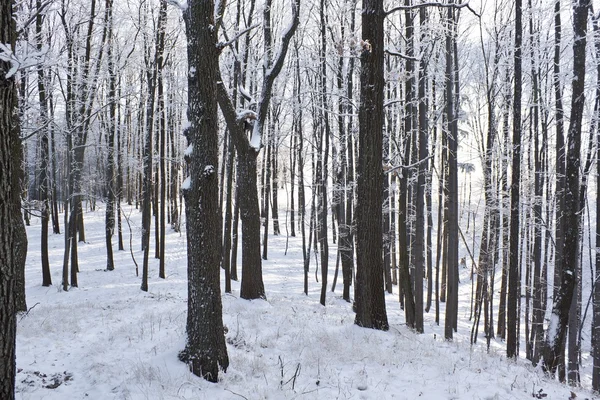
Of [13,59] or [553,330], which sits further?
[553,330]

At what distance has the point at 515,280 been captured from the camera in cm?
1038

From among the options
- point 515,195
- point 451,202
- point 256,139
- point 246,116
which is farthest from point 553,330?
point 246,116

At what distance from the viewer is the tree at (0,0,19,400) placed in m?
2.65

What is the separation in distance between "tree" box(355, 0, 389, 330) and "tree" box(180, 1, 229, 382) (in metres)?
2.96

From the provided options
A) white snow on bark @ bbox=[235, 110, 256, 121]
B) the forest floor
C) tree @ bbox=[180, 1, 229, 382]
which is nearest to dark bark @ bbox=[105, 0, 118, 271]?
the forest floor

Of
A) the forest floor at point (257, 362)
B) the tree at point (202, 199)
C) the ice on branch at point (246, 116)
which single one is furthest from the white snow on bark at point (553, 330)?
the ice on branch at point (246, 116)

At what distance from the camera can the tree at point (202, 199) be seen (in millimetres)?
4828

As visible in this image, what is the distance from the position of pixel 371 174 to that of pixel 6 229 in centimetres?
541

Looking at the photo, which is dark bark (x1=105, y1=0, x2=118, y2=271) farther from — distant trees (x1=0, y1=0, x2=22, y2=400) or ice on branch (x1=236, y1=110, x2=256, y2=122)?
distant trees (x1=0, y1=0, x2=22, y2=400)

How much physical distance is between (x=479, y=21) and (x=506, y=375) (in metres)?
12.0

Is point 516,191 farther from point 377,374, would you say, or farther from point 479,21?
point 377,374

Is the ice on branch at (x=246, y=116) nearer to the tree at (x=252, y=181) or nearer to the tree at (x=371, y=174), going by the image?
the tree at (x=252, y=181)

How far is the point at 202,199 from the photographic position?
4.84 metres

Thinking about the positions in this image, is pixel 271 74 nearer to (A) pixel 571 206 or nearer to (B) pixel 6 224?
(A) pixel 571 206
